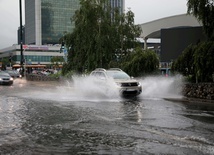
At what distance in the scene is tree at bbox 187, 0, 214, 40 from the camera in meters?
18.5

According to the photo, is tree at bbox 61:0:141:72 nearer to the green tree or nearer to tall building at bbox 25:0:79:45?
the green tree

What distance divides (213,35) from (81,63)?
17183mm

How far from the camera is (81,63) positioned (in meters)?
32.9

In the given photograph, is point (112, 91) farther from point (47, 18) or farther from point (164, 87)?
point (47, 18)

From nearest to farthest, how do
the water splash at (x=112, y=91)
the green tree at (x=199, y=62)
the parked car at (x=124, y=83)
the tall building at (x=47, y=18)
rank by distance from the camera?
the green tree at (x=199, y=62) < the parked car at (x=124, y=83) < the water splash at (x=112, y=91) < the tall building at (x=47, y=18)

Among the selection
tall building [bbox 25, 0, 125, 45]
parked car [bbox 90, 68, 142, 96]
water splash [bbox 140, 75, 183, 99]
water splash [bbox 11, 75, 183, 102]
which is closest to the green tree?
water splash [bbox 140, 75, 183, 99]

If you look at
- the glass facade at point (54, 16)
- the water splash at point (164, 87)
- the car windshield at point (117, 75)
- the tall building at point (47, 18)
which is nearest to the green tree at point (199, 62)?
the water splash at point (164, 87)

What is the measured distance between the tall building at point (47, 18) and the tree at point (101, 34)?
11957 cm

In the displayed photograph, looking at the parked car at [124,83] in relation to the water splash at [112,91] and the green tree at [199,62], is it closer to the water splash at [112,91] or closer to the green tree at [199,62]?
the water splash at [112,91]

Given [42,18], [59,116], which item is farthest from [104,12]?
[42,18]

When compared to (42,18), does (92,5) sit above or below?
below

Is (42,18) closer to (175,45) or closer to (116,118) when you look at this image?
(175,45)

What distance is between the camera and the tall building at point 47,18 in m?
151

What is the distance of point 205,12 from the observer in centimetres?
1859
